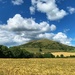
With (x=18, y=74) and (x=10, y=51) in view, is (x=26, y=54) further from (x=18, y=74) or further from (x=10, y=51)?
(x=18, y=74)

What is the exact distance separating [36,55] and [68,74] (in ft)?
268

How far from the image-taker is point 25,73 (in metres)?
30.3

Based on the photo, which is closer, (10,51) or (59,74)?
(59,74)

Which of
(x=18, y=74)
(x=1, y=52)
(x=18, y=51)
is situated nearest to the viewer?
(x=18, y=74)

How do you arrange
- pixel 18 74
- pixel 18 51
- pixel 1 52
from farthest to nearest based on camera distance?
1. pixel 18 51
2. pixel 1 52
3. pixel 18 74

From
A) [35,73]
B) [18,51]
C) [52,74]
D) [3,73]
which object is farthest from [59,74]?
[18,51]

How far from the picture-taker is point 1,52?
97938 millimetres

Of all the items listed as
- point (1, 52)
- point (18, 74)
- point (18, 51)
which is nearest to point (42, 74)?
point (18, 74)

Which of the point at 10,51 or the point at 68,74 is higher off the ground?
the point at 10,51

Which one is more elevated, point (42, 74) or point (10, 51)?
point (10, 51)

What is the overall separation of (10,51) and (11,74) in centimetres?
7384

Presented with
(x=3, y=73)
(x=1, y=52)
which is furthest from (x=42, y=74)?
(x=1, y=52)

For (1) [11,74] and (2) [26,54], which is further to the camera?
(2) [26,54]

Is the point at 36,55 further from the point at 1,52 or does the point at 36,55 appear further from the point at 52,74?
the point at 52,74
